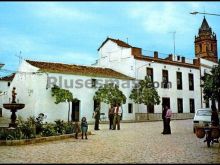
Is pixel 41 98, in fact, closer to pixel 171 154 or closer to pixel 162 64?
pixel 162 64

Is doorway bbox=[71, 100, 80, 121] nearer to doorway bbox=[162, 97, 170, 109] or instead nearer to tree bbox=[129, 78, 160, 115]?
tree bbox=[129, 78, 160, 115]

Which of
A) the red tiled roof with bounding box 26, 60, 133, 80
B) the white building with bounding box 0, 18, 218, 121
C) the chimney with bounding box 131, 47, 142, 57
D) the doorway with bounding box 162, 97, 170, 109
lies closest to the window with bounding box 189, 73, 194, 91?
the white building with bounding box 0, 18, 218, 121

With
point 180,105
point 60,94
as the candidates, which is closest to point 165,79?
point 180,105

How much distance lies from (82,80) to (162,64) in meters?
12.2

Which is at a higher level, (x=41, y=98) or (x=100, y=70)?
(x=100, y=70)

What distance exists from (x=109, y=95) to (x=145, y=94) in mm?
4487

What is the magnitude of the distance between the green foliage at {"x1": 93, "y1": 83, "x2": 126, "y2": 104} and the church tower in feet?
95.4

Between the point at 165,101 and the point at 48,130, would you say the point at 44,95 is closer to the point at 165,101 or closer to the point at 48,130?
the point at 165,101

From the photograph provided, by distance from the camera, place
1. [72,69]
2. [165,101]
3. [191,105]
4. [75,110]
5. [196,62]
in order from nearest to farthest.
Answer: [75,110] < [72,69] < [165,101] < [191,105] < [196,62]

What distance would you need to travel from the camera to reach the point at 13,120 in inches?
648

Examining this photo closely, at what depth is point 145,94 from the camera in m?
35.7

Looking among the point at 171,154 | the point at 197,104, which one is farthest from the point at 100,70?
the point at 171,154

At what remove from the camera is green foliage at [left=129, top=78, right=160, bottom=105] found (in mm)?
35562

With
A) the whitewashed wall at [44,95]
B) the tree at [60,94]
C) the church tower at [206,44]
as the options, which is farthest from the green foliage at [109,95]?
the church tower at [206,44]
